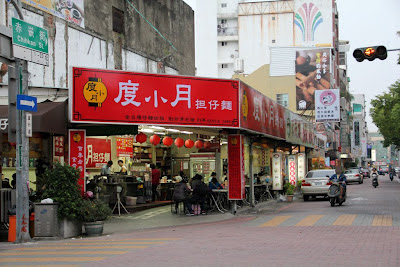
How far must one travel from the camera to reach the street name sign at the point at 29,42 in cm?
1305

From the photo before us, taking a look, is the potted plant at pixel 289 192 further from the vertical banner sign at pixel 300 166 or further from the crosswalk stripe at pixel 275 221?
the crosswalk stripe at pixel 275 221

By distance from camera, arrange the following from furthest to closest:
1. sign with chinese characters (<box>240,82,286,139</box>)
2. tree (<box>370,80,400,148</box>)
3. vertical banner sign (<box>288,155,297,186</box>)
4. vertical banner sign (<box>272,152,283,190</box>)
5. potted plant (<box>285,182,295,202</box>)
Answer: tree (<box>370,80,400,148</box>) < vertical banner sign (<box>288,155,297,186</box>) < vertical banner sign (<box>272,152,283,190</box>) < potted plant (<box>285,182,295,202</box>) < sign with chinese characters (<box>240,82,286,139</box>)

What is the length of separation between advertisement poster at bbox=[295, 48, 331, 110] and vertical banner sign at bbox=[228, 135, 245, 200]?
4021 centimetres

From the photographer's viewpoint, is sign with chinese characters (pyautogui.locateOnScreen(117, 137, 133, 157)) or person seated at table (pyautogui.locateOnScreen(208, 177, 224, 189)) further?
sign with chinese characters (pyautogui.locateOnScreen(117, 137, 133, 157))

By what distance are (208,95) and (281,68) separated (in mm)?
43775

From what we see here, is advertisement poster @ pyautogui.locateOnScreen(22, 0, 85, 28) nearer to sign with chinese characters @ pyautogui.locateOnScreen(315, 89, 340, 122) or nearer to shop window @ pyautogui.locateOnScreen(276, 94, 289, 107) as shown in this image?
sign with chinese characters @ pyautogui.locateOnScreen(315, 89, 340, 122)

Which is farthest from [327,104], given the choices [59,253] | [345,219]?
[59,253]

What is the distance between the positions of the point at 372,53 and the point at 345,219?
535 cm

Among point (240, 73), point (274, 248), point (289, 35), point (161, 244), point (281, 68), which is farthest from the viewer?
point (289, 35)

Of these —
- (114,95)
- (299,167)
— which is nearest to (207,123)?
(114,95)

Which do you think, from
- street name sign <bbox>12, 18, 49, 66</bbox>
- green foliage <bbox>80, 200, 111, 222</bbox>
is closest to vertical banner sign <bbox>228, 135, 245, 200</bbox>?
green foliage <bbox>80, 200, 111, 222</bbox>

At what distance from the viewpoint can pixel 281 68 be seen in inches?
2384

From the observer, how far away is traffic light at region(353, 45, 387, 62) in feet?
50.6

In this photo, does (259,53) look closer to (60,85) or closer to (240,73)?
(240,73)
